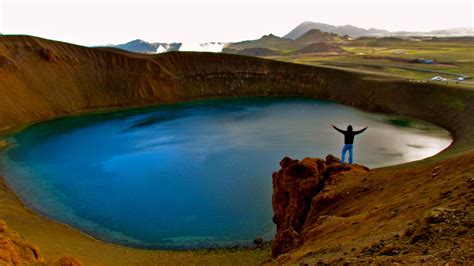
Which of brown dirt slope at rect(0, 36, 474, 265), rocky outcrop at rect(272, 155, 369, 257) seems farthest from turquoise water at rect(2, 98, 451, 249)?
rocky outcrop at rect(272, 155, 369, 257)

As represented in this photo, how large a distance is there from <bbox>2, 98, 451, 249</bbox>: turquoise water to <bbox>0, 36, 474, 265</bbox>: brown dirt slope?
2.38 metres

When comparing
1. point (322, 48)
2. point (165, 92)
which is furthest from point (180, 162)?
point (322, 48)

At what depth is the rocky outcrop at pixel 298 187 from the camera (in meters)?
17.7

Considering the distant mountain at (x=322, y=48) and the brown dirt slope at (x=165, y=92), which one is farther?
the distant mountain at (x=322, y=48)

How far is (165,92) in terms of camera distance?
3290 inches

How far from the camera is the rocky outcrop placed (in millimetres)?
17703

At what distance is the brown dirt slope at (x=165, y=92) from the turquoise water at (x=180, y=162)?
238 cm

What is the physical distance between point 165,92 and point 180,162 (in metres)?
48.1

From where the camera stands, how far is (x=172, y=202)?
2800cm

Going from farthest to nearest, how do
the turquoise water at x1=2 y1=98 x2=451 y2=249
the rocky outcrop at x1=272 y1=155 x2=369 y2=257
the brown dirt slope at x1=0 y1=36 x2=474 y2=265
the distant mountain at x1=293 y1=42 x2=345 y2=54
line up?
the distant mountain at x1=293 y1=42 x2=345 y2=54 < the turquoise water at x1=2 y1=98 x2=451 y2=249 < the brown dirt slope at x1=0 y1=36 x2=474 y2=265 < the rocky outcrop at x1=272 y1=155 x2=369 y2=257

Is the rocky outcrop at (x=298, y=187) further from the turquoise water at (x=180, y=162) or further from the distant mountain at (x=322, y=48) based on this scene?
the distant mountain at (x=322, y=48)

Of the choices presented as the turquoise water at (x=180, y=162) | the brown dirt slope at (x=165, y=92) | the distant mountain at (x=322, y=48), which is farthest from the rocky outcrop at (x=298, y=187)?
the distant mountain at (x=322, y=48)

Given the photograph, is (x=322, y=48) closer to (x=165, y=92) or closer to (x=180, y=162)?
(x=165, y=92)

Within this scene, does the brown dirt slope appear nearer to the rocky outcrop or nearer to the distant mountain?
the rocky outcrop
